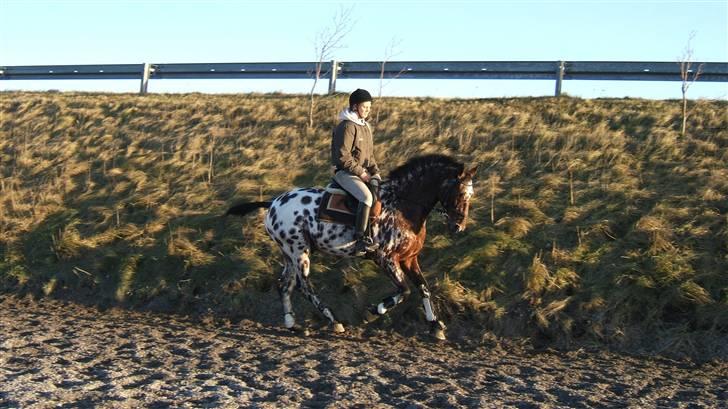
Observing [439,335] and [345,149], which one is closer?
[439,335]

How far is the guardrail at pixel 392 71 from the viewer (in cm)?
1603

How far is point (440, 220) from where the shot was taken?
10891mm

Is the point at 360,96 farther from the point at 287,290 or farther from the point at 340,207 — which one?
the point at 287,290

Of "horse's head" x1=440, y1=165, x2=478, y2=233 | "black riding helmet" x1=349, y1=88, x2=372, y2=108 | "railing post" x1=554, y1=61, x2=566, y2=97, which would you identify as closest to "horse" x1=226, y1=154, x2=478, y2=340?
"horse's head" x1=440, y1=165, x2=478, y2=233

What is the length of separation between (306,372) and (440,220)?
15.3 ft

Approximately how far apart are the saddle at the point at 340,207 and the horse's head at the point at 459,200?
0.91 meters

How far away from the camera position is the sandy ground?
19.7ft

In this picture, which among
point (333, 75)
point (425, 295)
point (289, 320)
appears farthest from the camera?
point (333, 75)

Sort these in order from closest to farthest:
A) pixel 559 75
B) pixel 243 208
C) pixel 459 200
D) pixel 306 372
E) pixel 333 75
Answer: pixel 306 372
pixel 459 200
pixel 243 208
pixel 559 75
pixel 333 75

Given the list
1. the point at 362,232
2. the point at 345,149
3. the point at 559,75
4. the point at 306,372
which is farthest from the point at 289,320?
the point at 559,75

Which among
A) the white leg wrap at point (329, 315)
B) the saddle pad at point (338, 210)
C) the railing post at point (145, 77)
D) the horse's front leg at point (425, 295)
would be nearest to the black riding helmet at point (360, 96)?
the saddle pad at point (338, 210)

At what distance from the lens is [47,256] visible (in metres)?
11.9

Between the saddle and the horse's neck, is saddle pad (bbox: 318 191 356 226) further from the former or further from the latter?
the horse's neck

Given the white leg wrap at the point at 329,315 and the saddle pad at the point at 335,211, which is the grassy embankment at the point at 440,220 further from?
the saddle pad at the point at 335,211
